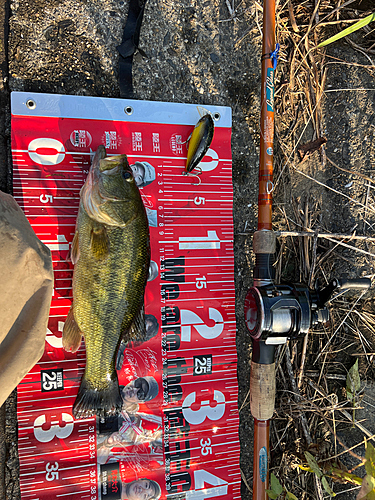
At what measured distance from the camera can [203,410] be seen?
239 centimetres

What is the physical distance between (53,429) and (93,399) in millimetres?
425

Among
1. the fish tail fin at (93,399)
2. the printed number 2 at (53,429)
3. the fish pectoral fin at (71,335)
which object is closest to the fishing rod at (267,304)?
the fish tail fin at (93,399)

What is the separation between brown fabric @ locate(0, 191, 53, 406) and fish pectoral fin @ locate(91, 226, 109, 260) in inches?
10.6

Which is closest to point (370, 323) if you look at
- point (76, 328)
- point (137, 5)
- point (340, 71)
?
point (340, 71)

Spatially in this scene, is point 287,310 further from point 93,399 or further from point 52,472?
point 52,472

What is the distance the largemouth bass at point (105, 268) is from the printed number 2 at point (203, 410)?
640 millimetres

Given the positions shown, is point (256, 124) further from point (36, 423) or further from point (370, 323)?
point (36, 423)

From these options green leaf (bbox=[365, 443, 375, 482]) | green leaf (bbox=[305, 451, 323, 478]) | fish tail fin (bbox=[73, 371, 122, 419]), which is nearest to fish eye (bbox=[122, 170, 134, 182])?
fish tail fin (bbox=[73, 371, 122, 419])

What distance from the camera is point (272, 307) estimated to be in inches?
78.2

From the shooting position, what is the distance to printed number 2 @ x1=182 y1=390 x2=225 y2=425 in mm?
2361

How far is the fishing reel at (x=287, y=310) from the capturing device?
1974 millimetres

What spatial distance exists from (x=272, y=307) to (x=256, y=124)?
152cm

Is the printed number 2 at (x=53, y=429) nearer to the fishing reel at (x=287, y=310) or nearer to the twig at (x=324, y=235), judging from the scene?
the fishing reel at (x=287, y=310)

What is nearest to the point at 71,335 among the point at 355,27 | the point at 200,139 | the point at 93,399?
the point at 93,399
